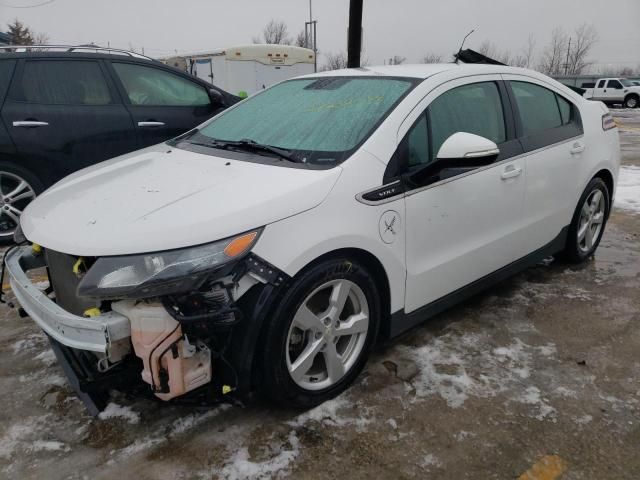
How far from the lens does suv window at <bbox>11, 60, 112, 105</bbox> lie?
464 centimetres

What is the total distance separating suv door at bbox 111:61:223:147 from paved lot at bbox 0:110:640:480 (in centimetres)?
238

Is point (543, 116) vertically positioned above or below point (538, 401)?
above

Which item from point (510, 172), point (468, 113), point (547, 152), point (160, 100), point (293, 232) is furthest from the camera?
point (160, 100)

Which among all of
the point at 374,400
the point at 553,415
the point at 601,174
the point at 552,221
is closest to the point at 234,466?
the point at 374,400

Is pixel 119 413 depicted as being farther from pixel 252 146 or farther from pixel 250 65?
pixel 250 65

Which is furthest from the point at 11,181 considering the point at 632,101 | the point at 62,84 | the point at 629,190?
the point at 632,101

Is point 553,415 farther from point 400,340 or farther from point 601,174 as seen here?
point 601,174

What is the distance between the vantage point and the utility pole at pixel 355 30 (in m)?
10.3

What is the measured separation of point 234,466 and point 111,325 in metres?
0.77

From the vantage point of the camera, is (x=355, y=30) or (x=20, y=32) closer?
(x=355, y=30)

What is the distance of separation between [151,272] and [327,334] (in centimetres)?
87

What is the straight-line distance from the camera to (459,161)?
102 inches

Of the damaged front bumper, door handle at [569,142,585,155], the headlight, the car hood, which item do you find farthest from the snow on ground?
the damaged front bumper

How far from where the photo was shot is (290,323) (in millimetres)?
2211
